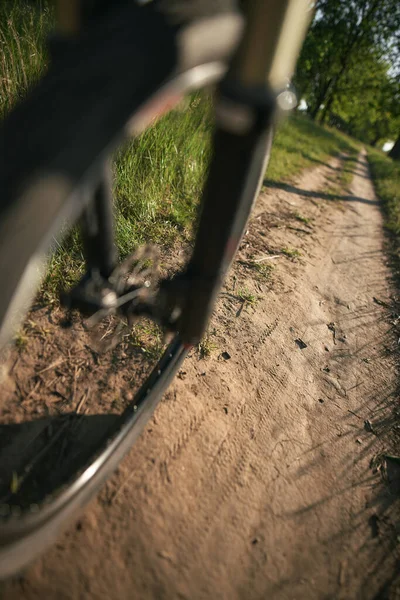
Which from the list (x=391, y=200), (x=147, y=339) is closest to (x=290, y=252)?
(x=147, y=339)

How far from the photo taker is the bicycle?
1.89 ft

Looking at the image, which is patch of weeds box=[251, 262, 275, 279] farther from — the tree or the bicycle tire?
the tree

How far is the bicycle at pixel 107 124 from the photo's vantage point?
22.7 inches

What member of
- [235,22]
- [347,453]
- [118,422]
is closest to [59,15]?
[235,22]

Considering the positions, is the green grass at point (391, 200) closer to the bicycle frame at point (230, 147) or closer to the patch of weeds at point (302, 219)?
the patch of weeds at point (302, 219)

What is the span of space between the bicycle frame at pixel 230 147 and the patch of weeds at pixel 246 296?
1.12 metres

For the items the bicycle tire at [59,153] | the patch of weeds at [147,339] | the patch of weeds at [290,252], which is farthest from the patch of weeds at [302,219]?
the bicycle tire at [59,153]

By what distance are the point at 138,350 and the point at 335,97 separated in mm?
28682

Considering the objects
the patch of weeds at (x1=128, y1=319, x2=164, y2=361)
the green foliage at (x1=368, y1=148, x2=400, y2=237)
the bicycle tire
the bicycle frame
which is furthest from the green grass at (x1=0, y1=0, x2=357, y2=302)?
the green foliage at (x1=368, y1=148, x2=400, y2=237)

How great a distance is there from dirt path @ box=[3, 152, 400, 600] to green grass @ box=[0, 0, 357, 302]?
2.47ft

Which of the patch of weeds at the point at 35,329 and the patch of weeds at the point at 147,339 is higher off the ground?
the patch of weeds at the point at 147,339

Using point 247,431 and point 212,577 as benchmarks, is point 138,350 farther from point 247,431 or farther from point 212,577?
point 212,577

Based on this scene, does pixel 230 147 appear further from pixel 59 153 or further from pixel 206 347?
pixel 206 347

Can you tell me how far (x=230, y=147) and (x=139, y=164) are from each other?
76.8 inches
